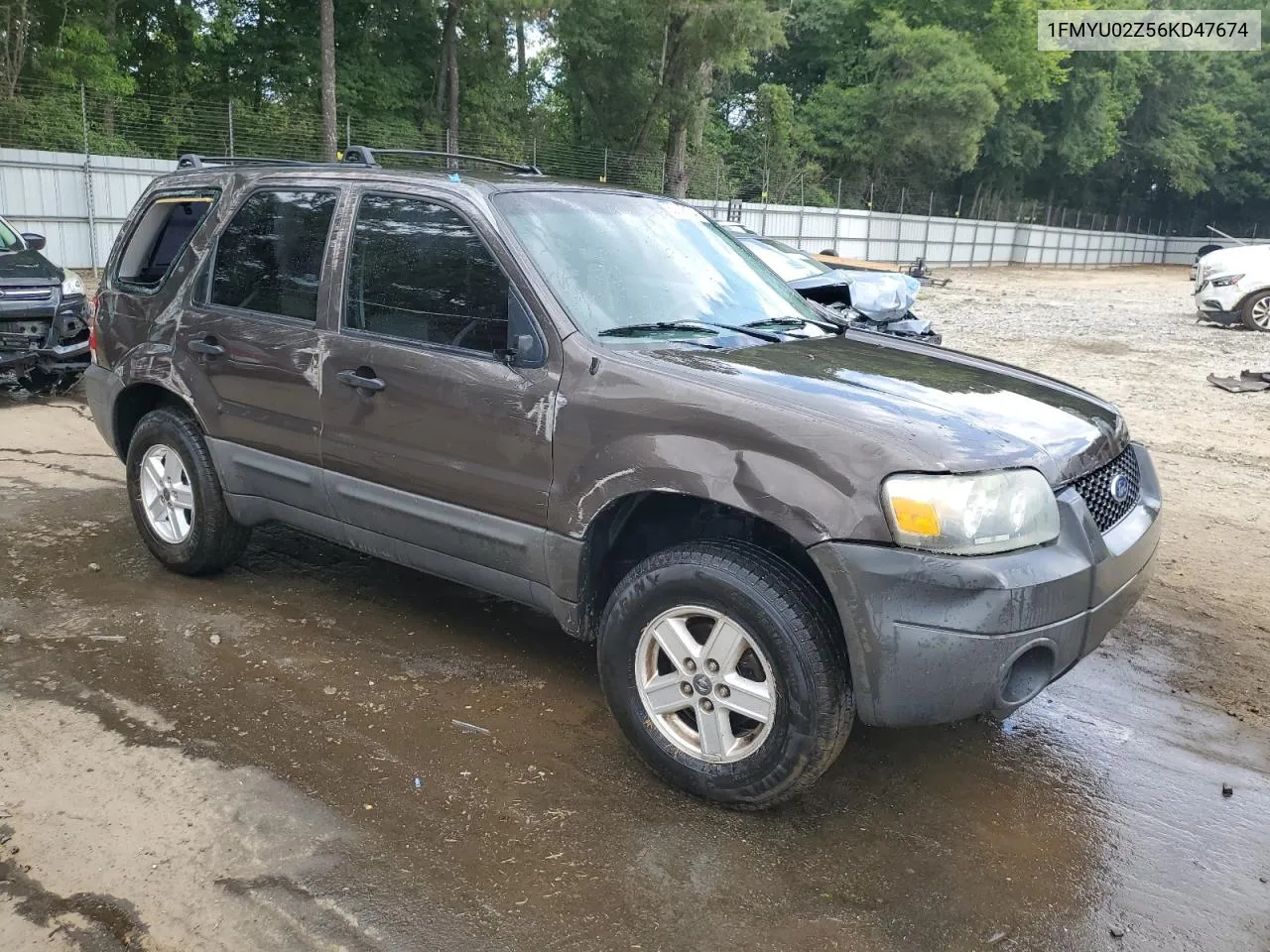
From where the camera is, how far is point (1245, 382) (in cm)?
1107

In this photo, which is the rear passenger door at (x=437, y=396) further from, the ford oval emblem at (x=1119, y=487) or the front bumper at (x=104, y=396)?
the ford oval emblem at (x=1119, y=487)

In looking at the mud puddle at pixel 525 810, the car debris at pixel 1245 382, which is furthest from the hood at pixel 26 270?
the car debris at pixel 1245 382

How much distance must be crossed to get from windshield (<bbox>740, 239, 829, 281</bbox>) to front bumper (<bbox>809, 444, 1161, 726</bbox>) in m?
7.16

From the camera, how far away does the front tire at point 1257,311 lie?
16.4 m

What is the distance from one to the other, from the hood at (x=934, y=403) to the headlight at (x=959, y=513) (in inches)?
1.8

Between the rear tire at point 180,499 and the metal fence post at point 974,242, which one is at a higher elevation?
the metal fence post at point 974,242

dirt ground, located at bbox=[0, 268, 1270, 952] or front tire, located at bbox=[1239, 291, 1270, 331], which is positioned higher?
front tire, located at bbox=[1239, 291, 1270, 331]

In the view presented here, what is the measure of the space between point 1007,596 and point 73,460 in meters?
6.35

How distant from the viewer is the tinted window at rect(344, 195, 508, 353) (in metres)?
3.57

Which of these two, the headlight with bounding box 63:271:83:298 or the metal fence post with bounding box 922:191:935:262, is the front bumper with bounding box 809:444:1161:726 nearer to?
the headlight with bounding box 63:271:83:298

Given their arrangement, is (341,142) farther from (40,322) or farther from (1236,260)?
(1236,260)

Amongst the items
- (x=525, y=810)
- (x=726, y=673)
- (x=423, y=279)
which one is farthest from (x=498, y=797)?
(x=423, y=279)

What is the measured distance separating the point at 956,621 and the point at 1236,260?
17.4 meters

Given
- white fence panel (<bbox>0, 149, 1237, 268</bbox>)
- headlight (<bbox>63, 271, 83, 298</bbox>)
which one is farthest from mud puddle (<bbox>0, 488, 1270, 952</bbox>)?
white fence panel (<bbox>0, 149, 1237, 268</bbox>)
